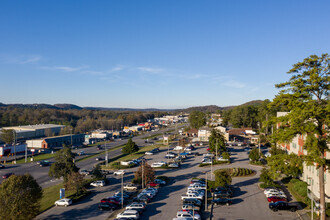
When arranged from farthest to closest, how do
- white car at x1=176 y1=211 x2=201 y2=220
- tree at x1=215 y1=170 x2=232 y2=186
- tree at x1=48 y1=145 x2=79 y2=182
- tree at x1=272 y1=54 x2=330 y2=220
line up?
tree at x1=48 y1=145 x2=79 y2=182, tree at x1=215 y1=170 x2=232 y2=186, white car at x1=176 y1=211 x2=201 y2=220, tree at x1=272 y1=54 x2=330 y2=220

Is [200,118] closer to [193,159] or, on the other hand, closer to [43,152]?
[193,159]

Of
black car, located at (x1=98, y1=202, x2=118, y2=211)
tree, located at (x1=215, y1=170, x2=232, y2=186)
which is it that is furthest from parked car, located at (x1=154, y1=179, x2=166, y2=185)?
black car, located at (x1=98, y1=202, x2=118, y2=211)

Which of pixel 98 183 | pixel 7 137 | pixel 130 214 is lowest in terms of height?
pixel 98 183

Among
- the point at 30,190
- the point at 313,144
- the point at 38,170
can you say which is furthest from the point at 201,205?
the point at 38,170

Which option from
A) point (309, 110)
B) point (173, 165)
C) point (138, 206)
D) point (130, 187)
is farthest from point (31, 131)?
point (309, 110)

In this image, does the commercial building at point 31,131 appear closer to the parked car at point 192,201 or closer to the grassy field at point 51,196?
the grassy field at point 51,196

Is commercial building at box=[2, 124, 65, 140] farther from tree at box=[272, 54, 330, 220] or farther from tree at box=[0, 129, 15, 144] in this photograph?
tree at box=[272, 54, 330, 220]

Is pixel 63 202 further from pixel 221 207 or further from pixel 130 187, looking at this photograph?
pixel 221 207
